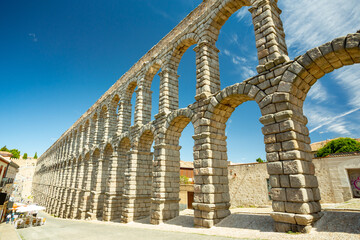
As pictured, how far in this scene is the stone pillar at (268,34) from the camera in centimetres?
750

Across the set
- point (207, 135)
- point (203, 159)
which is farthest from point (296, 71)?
point (203, 159)

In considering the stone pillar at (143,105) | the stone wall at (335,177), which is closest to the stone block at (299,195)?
the stone wall at (335,177)

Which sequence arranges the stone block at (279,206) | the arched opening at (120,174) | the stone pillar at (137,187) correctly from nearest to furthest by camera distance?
the stone block at (279,206)
the stone pillar at (137,187)
the arched opening at (120,174)

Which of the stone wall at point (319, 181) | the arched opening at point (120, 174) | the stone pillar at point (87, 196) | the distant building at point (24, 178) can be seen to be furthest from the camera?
the distant building at point (24, 178)

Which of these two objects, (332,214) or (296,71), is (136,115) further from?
(332,214)

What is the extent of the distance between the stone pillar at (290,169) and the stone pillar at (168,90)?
6.43 metres

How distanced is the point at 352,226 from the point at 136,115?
483 inches

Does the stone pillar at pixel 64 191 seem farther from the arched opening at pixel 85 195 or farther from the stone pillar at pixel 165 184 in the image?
the stone pillar at pixel 165 184

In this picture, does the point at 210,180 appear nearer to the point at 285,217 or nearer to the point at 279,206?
the point at 279,206

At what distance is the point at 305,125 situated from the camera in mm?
7121

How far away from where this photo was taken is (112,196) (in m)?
15.2

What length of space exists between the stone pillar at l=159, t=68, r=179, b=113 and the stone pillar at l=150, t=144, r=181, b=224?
241cm

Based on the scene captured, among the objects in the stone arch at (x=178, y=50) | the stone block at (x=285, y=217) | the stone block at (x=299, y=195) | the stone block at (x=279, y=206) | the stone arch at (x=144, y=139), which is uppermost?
the stone arch at (x=178, y=50)

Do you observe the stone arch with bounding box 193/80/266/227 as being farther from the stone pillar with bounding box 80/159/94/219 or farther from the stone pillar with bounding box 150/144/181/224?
the stone pillar with bounding box 80/159/94/219
